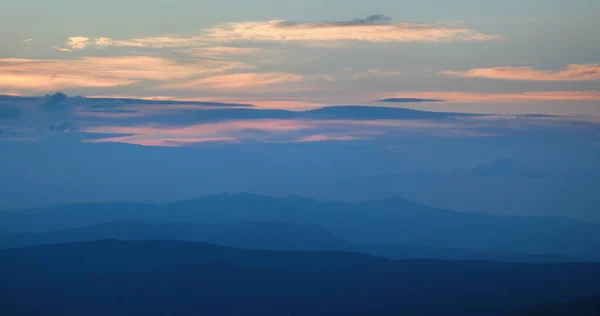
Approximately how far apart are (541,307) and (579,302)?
31.1ft

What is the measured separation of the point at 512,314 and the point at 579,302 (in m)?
16.4

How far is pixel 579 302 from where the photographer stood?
170 metres

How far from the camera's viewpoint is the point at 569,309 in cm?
16675

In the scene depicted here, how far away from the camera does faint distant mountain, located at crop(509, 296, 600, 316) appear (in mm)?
162000

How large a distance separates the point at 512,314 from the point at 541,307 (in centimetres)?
918

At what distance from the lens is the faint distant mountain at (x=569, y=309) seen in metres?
162

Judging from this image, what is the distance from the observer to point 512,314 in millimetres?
171875

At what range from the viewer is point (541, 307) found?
17538 cm
